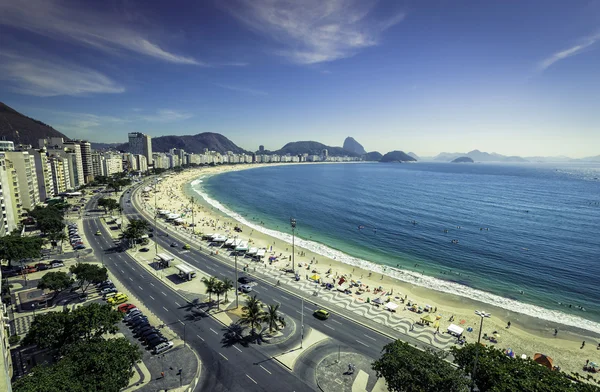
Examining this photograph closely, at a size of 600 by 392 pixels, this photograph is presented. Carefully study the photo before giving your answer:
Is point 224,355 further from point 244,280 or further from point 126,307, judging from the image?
point 244,280

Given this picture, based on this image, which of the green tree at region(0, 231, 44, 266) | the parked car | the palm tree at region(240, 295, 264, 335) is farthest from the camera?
the green tree at region(0, 231, 44, 266)

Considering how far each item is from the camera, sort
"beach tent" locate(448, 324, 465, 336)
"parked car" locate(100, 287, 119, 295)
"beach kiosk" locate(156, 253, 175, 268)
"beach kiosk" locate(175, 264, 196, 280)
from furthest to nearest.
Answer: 1. "beach kiosk" locate(156, 253, 175, 268)
2. "beach kiosk" locate(175, 264, 196, 280)
3. "parked car" locate(100, 287, 119, 295)
4. "beach tent" locate(448, 324, 465, 336)

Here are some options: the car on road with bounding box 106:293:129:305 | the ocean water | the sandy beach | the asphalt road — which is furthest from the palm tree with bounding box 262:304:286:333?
the ocean water

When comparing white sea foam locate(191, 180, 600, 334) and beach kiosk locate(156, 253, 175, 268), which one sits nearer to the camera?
white sea foam locate(191, 180, 600, 334)

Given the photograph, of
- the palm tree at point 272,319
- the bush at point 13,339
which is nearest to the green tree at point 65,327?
the bush at point 13,339

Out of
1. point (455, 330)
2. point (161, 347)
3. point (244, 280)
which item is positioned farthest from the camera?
point (244, 280)

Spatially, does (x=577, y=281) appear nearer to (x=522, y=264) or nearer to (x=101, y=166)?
(x=522, y=264)

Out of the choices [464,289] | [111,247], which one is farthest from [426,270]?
[111,247]

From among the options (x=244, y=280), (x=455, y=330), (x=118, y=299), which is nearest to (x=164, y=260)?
(x=118, y=299)

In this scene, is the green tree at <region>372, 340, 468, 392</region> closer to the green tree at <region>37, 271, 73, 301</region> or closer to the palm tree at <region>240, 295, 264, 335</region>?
the palm tree at <region>240, 295, 264, 335</region>
